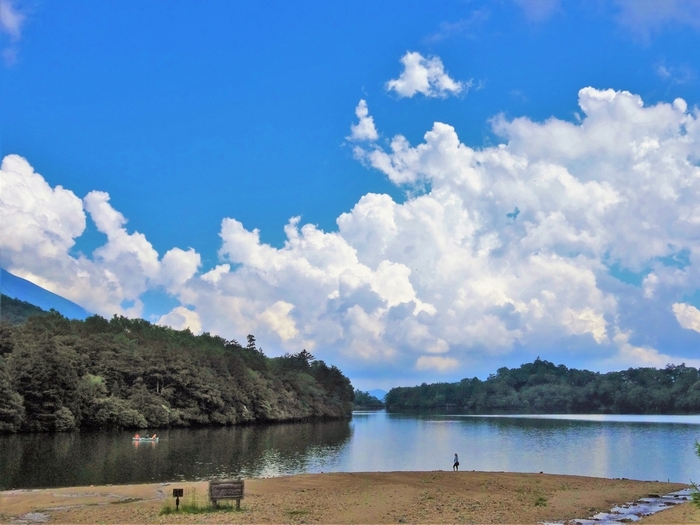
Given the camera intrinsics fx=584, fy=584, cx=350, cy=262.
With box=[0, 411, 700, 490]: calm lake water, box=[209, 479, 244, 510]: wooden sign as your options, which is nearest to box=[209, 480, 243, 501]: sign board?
box=[209, 479, 244, 510]: wooden sign

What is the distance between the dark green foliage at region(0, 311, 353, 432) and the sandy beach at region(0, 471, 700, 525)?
46908 millimetres

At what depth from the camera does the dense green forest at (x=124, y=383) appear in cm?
7312

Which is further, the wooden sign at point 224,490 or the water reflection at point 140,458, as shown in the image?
the water reflection at point 140,458

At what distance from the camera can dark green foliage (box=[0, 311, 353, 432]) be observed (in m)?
73.1

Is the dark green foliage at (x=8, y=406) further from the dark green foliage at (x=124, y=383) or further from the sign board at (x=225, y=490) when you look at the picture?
the sign board at (x=225, y=490)

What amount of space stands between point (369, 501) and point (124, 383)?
7523 centimetres

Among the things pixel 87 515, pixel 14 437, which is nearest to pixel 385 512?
pixel 87 515

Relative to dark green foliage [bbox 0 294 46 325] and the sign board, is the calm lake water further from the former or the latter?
dark green foliage [bbox 0 294 46 325]

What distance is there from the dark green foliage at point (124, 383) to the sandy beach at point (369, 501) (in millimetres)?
46908

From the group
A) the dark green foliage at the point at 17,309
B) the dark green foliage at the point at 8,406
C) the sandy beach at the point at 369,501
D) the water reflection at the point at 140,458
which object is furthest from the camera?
the dark green foliage at the point at 17,309

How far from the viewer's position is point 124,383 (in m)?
93.4

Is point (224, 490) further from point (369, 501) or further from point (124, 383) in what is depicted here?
point (124, 383)

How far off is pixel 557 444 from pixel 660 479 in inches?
1098

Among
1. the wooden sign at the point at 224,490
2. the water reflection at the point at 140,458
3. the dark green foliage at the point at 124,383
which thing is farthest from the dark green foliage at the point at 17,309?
the wooden sign at the point at 224,490
